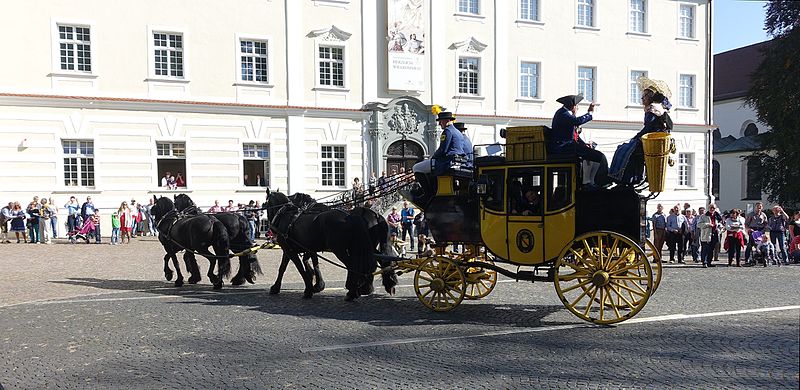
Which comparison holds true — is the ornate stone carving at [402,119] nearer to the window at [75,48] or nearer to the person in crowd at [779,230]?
the window at [75,48]

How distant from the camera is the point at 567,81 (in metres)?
29.3

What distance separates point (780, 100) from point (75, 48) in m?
21.4

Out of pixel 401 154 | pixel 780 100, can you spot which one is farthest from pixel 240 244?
pixel 401 154

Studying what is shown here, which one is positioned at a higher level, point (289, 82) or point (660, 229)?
point (289, 82)

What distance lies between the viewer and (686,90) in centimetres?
3178

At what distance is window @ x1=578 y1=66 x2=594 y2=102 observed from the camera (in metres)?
29.7

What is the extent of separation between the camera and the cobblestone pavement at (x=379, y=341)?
5629mm

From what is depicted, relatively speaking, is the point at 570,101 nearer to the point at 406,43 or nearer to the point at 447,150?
the point at 447,150

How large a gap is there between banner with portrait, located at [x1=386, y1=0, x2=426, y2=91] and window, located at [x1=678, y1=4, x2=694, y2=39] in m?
13.6

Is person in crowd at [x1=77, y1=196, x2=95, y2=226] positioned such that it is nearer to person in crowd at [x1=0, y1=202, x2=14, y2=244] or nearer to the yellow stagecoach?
person in crowd at [x1=0, y1=202, x2=14, y2=244]

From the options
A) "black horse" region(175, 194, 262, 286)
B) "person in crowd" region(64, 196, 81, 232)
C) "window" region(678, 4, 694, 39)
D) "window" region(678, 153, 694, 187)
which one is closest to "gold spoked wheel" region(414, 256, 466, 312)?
"black horse" region(175, 194, 262, 286)

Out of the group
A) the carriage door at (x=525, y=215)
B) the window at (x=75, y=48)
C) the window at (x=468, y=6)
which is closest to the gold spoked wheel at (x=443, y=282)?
the carriage door at (x=525, y=215)

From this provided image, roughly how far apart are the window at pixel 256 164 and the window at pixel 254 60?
2.56 m

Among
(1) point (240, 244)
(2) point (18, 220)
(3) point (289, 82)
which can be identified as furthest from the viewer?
(3) point (289, 82)
